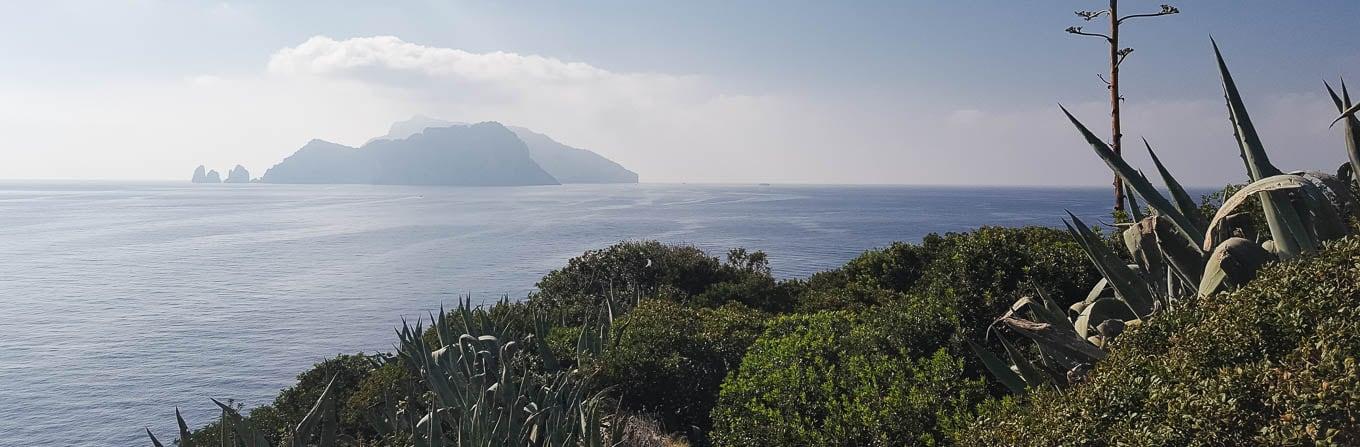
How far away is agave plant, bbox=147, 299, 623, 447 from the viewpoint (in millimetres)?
5168

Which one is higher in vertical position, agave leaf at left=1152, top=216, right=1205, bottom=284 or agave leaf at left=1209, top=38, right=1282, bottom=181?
agave leaf at left=1209, top=38, right=1282, bottom=181

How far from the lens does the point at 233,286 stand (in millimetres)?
50281

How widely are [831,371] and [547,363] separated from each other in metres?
4.11

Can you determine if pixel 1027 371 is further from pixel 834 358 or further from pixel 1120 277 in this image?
pixel 834 358

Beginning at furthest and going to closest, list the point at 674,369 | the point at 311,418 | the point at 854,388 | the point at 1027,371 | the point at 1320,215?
the point at 674,369 < the point at 854,388 < the point at 311,418 < the point at 1027,371 < the point at 1320,215

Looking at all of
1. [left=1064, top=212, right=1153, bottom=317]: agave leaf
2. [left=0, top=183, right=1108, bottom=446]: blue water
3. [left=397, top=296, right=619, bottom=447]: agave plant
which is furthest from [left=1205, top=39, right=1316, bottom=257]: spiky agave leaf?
[left=0, top=183, right=1108, bottom=446]: blue water

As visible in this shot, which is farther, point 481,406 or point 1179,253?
point 481,406

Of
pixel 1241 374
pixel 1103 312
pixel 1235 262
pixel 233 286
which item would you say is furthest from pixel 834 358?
pixel 233 286

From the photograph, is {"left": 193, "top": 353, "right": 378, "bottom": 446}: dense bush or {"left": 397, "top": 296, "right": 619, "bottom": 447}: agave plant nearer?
{"left": 397, "top": 296, "right": 619, "bottom": 447}: agave plant

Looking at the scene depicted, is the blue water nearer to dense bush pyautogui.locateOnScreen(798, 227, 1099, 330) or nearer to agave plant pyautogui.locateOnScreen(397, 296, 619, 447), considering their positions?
agave plant pyautogui.locateOnScreen(397, 296, 619, 447)

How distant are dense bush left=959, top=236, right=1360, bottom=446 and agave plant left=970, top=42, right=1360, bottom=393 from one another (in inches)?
17.6

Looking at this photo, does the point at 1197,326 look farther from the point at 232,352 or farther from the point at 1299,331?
the point at 232,352

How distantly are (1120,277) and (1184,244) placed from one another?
407 mm

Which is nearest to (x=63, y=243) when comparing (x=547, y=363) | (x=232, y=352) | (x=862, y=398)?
(x=232, y=352)
